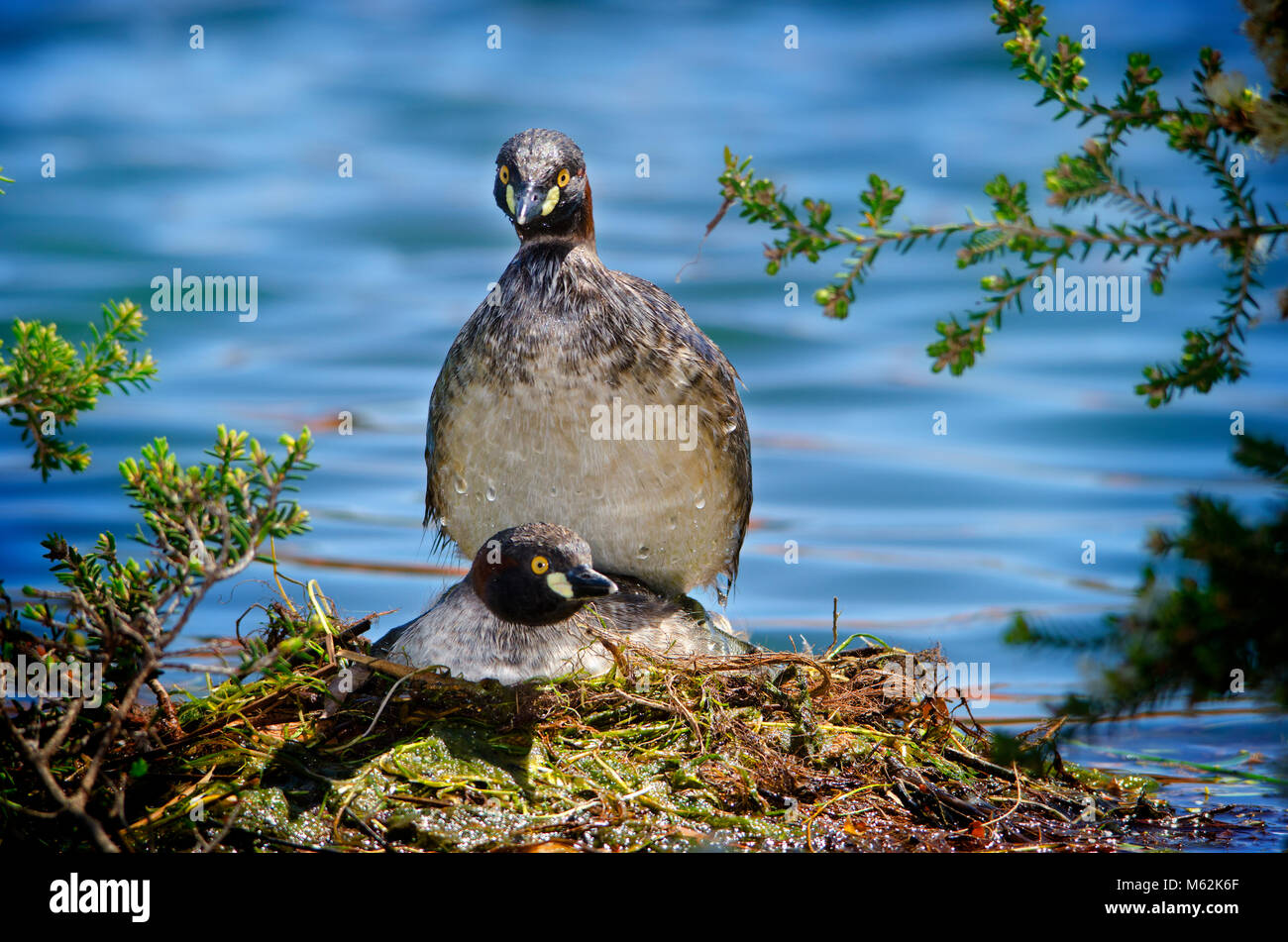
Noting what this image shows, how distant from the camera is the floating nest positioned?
4.62 metres

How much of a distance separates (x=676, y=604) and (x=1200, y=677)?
13.6ft

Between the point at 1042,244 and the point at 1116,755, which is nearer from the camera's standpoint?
the point at 1042,244

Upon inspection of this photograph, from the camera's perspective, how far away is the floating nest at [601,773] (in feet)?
15.1

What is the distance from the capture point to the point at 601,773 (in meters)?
5.00

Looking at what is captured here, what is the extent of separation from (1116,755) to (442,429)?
4.63m

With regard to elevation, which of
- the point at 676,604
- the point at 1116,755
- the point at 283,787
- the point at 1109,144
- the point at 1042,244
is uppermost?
the point at 1109,144

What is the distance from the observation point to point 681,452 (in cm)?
621

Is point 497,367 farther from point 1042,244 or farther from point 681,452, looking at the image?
point 1042,244

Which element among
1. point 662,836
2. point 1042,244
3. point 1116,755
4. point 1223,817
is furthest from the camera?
point 1116,755

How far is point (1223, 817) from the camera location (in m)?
5.59

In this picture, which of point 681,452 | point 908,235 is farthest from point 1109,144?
point 681,452

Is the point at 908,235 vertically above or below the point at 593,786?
above
